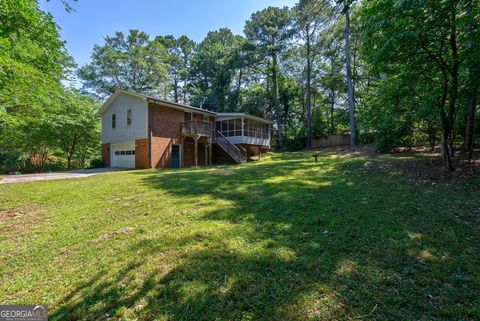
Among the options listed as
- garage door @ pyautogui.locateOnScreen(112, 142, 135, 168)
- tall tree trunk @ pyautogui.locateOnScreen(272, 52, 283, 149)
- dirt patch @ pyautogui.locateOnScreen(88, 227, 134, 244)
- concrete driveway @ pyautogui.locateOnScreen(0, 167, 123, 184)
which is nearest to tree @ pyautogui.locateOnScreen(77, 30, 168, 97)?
tall tree trunk @ pyautogui.locateOnScreen(272, 52, 283, 149)

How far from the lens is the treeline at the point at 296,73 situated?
272 inches

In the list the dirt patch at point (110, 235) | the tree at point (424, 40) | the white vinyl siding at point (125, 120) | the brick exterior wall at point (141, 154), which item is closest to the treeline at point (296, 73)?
the tree at point (424, 40)

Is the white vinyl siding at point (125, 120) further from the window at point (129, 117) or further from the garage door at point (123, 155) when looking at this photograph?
the garage door at point (123, 155)

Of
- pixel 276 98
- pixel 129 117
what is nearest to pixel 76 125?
pixel 129 117

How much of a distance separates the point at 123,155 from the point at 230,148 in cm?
833

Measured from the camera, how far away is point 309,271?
291cm

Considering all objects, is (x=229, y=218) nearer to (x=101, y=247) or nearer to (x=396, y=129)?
(x=101, y=247)

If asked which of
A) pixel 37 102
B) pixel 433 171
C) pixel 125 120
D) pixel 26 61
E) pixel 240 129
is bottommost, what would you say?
pixel 433 171

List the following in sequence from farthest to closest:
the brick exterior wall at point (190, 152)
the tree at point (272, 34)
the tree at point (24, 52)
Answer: the tree at point (272, 34), the brick exterior wall at point (190, 152), the tree at point (24, 52)

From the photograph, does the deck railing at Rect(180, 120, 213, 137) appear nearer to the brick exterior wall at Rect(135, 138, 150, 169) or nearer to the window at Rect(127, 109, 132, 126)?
the brick exterior wall at Rect(135, 138, 150, 169)

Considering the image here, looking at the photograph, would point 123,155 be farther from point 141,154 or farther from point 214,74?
point 214,74

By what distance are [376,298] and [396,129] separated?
51.6 feet

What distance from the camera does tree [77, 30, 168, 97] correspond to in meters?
29.6

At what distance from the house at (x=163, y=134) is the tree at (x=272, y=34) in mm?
11623
